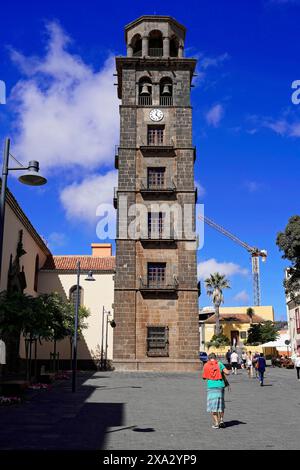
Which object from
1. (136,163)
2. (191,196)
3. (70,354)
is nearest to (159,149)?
(136,163)

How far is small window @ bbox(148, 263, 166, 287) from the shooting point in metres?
34.9

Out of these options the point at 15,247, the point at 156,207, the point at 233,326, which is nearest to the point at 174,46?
the point at 156,207

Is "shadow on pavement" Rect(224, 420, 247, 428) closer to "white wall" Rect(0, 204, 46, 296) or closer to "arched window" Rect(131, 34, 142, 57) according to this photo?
"white wall" Rect(0, 204, 46, 296)

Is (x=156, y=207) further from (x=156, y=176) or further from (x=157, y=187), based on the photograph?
(x=156, y=176)

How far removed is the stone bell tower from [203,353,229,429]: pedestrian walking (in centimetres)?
2175

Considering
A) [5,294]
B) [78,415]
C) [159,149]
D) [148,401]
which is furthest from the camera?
[159,149]

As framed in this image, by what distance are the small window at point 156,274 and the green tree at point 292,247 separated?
8657 mm

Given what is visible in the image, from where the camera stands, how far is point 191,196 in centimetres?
3566

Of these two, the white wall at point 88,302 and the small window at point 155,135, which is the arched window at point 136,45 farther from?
the white wall at point 88,302

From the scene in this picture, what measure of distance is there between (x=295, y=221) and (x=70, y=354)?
20114 millimetres

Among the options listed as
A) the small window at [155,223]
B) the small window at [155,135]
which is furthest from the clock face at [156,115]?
the small window at [155,223]

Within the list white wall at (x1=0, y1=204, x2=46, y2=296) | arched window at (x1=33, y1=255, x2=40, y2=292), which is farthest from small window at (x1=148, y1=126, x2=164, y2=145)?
arched window at (x1=33, y1=255, x2=40, y2=292)

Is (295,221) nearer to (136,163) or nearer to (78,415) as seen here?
(136,163)

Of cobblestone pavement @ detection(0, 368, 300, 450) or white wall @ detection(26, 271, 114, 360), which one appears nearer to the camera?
cobblestone pavement @ detection(0, 368, 300, 450)
